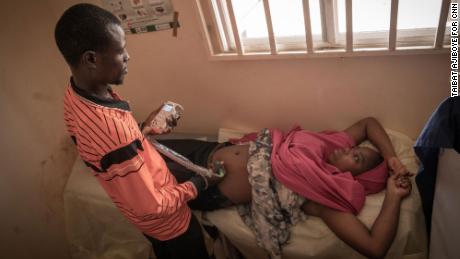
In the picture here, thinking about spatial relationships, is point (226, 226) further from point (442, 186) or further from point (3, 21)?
point (3, 21)

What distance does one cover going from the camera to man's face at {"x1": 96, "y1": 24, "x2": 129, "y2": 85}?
908 mm

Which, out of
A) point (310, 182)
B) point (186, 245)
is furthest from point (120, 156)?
point (310, 182)

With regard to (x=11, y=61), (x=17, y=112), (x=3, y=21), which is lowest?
(x=17, y=112)

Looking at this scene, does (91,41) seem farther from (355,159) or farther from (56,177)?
(56,177)

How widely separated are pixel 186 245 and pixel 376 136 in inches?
37.4

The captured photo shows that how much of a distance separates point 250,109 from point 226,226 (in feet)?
2.11

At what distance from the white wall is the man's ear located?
76cm

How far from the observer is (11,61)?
5.20ft

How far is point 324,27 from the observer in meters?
1.34

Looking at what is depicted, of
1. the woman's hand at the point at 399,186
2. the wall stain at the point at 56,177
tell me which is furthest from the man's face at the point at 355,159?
the wall stain at the point at 56,177

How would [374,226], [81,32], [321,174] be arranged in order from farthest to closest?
[321,174]
[374,226]
[81,32]

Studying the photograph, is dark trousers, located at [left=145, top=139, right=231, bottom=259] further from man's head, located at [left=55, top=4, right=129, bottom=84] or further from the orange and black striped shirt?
man's head, located at [left=55, top=4, right=129, bottom=84]

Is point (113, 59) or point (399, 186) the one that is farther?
point (399, 186)

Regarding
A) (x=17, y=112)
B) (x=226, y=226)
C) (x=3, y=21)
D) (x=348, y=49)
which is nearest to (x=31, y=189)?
(x=17, y=112)
